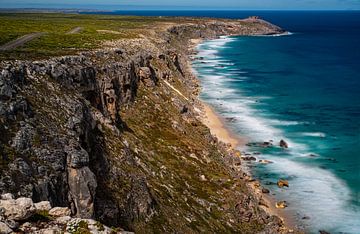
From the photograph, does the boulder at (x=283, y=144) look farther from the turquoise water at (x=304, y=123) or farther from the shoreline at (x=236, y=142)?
the shoreline at (x=236, y=142)

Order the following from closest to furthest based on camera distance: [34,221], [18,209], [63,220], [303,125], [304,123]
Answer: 1. [18,209]
2. [34,221]
3. [63,220]
4. [303,125]
5. [304,123]

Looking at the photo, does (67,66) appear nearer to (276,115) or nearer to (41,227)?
(41,227)

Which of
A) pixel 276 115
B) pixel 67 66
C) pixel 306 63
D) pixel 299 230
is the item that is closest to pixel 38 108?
pixel 67 66

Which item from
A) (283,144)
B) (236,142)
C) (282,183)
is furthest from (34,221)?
(283,144)

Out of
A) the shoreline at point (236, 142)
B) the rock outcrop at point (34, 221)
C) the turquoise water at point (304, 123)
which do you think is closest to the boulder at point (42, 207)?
the rock outcrop at point (34, 221)

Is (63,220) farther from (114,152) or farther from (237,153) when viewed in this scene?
(237,153)

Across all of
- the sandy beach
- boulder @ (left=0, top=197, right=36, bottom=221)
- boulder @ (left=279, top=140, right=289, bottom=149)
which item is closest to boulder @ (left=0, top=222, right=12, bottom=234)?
boulder @ (left=0, top=197, right=36, bottom=221)

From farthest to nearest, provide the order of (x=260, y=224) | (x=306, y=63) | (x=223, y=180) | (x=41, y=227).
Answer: (x=306, y=63) → (x=223, y=180) → (x=260, y=224) → (x=41, y=227)
